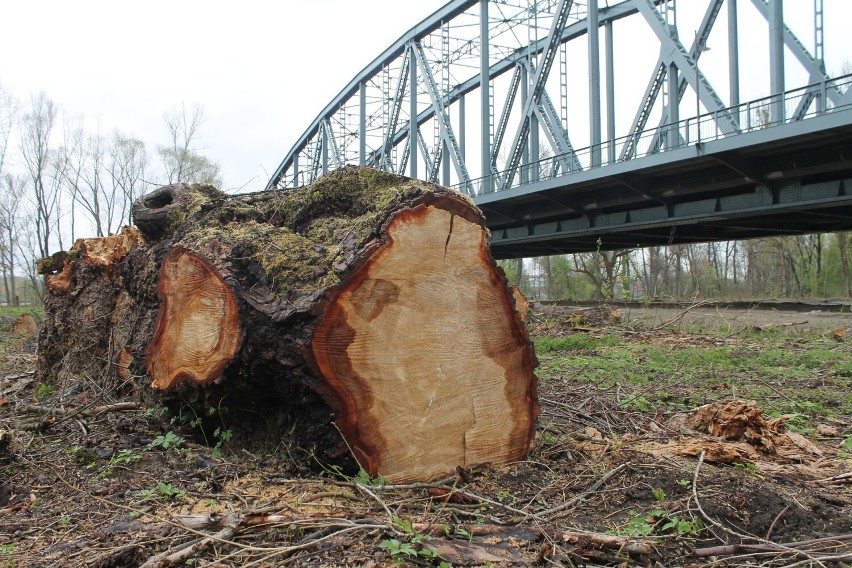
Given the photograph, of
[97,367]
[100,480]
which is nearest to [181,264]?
[100,480]

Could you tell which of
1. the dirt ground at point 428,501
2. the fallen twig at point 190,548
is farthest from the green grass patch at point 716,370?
the fallen twig at point 190,548

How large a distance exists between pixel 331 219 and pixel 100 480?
1.58 meters

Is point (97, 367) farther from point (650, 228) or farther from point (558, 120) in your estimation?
point (558, 120)

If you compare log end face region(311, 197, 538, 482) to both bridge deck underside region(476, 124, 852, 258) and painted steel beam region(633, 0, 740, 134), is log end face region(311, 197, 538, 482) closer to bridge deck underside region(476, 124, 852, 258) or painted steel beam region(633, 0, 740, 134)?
bridge deck underside region(476, 124, 852, 258)

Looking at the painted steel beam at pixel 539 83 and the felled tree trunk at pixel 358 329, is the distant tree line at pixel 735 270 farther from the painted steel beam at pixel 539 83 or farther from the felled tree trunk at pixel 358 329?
the felled tree trunk at pixel 358 329

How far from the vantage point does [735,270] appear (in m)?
32.2

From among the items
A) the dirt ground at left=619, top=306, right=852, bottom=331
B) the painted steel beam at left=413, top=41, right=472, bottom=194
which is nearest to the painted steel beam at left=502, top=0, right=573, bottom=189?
the painted steel beam at left=413, top=41, right=472, bottom=194

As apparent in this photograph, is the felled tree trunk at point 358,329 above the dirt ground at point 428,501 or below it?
above

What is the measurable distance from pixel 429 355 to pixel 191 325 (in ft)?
4.04

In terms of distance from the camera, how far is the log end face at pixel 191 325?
260 cm

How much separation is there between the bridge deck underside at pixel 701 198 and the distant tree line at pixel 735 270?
8.91 meters

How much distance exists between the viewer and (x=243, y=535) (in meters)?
1.83

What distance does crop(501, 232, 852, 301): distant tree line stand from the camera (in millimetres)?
27062

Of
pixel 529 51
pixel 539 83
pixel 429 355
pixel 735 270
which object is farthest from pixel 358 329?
pixel 735 270
